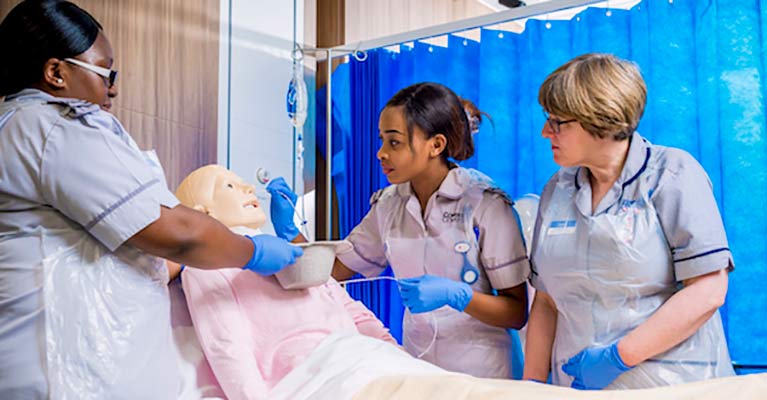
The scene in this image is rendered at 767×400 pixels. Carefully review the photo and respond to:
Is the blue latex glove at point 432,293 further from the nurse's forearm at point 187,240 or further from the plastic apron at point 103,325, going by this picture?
the plastic apron at point 103,325

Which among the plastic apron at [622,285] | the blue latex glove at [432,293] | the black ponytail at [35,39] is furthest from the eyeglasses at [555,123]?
the black ponytail at [35,39]

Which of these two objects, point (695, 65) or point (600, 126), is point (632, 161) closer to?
point (600, 126)

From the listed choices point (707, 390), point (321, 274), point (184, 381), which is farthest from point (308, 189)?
point (707, 390)

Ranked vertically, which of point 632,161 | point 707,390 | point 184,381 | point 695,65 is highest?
point 695,65

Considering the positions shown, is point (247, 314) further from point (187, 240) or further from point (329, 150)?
point (329, 150)

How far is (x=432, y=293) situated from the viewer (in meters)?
1.72

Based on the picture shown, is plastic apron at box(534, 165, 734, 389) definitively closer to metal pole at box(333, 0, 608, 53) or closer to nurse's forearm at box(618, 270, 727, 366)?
nurse's forearm at box(618, 270, 727, 366)

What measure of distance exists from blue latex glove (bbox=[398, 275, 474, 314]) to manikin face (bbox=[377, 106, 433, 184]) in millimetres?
364

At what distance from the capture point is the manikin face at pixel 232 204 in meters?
1.79

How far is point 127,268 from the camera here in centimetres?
127

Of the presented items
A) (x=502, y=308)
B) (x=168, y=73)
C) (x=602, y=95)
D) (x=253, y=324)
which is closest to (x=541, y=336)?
(x=502, y=308)

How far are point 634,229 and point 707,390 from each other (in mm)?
587

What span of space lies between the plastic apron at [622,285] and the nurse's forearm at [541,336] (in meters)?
0.08

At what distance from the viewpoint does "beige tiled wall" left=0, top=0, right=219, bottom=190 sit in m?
2.18
